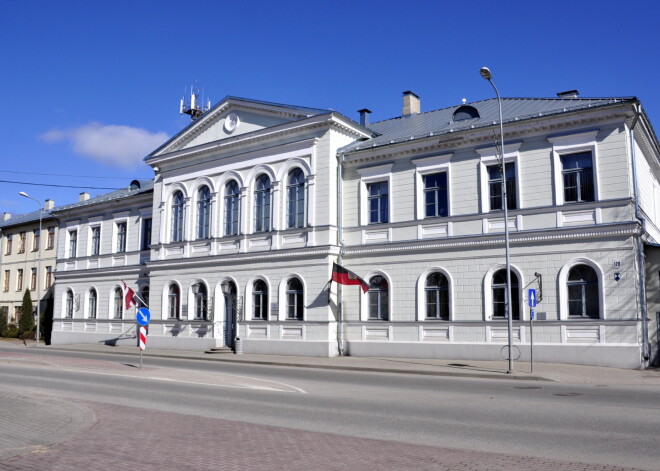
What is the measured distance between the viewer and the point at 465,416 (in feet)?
36.3

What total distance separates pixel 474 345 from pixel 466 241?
3.93 m

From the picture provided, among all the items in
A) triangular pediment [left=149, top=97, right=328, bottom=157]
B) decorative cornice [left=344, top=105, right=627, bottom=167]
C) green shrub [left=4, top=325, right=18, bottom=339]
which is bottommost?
green shrub [left=4, top=325, right=18, bottom=339]

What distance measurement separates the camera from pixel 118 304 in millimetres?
37406

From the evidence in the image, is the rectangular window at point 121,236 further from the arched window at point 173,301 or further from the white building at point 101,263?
the arched window at point 173,301

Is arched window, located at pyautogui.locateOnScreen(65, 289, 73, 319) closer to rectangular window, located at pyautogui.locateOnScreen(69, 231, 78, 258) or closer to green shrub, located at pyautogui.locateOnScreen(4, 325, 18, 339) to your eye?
rectangular window, located at pyautogui.locateOnScreen(69, 231, 78, 258)

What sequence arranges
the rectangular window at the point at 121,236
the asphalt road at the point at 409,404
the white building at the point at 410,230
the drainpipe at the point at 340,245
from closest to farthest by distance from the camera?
1. the asphalt road at the point at 409,404
2. the white building at the point at 410,230
3. the drainpipe at the point at 340,245
4. the rectangular window at the point at 121,236

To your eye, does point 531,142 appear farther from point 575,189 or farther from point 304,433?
point 304,433

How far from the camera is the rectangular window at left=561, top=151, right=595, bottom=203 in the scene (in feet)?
71.9

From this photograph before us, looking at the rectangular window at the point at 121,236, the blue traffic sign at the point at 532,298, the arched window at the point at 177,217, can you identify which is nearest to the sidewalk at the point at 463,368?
the blue traffic sign at the point at 532,298

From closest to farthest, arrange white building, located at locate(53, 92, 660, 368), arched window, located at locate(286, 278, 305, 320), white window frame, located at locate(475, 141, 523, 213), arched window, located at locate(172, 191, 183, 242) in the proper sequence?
white building, located at locate(53, 92, 660, 368) → white window frame, located at locate(475, 141, 523, 213) → arched window, located at locate(286, 278, 305, 320) → arched window, located at locate(172, 191, 183, 242)

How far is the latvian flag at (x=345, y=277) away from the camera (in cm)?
2598

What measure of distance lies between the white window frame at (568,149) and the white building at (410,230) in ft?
0.19

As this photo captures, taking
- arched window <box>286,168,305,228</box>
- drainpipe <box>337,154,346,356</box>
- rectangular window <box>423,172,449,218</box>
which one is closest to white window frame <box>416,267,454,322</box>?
rectangular window <box>423,172,449,218</box>

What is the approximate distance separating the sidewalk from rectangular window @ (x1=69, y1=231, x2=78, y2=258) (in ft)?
51.8
